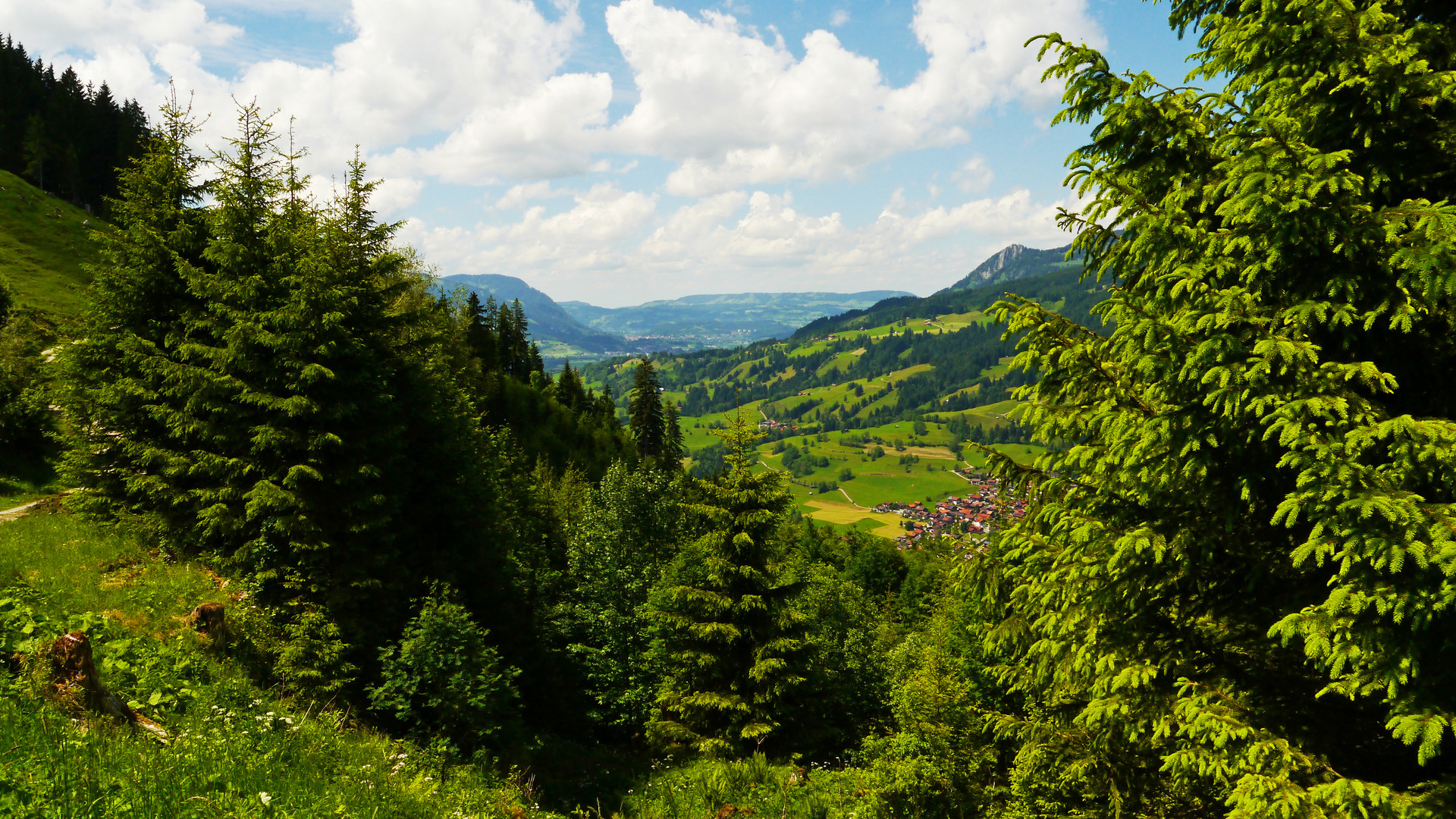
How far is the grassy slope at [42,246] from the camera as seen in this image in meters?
47.3

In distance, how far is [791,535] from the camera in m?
21.6

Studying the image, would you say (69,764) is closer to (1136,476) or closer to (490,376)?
(1136,476)

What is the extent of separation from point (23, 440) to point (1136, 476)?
37.7 metres

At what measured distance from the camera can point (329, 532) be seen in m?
15.3

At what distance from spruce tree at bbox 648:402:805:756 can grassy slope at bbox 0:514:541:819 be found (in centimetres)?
725

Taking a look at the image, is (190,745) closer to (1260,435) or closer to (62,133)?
(1260,435)

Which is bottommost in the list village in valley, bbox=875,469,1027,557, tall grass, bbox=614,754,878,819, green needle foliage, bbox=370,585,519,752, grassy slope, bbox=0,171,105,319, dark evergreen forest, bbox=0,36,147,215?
village in valley, bbox=875,469,1027,557

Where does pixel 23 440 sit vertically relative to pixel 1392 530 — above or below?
below

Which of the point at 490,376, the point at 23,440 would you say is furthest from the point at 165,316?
the point at 490,376

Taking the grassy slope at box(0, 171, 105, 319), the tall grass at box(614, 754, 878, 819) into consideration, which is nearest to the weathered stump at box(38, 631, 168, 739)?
the tall grass at box(614, 754, 878, 819)

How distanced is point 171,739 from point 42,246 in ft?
265

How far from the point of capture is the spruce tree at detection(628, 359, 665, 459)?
7906cm

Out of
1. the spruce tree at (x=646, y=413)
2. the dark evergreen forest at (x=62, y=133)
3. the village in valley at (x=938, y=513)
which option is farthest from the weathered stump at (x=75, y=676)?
the village in valley at (x=938, y=513)

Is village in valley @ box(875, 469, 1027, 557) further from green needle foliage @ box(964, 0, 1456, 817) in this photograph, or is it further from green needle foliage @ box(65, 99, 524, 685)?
green needle foliage @ box(964, 0, 1456, 817)
